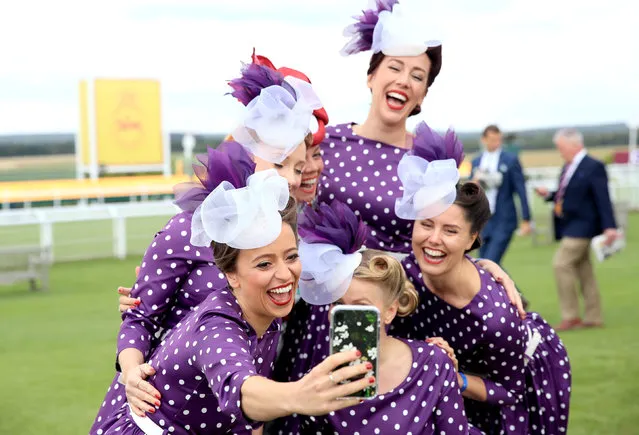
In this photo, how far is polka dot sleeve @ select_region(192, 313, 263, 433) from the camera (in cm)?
257

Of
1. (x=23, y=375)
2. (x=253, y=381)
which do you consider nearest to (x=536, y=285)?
(x=23, y=375)

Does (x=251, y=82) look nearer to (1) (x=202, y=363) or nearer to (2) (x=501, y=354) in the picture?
(1) (x=202, y=363)

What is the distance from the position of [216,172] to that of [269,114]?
71 cm

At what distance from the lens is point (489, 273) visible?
14.4ft

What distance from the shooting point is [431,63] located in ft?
14.8

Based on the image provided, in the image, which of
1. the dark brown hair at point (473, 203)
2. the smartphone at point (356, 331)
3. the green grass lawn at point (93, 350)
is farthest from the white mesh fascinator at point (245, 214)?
the green grass lawn at point (93, 350)

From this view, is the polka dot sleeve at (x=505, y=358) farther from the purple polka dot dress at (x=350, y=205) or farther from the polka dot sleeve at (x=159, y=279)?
the polka dot sleeve at (x=159, y=279)

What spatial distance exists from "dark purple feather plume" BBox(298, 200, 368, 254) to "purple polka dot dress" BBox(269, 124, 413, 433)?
503 millimetres

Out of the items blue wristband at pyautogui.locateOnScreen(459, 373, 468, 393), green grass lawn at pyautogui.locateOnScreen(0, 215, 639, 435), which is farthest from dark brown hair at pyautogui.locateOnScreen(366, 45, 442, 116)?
green grass lawn at pyautogui.locateOnScreen(0, 215, 639, 435)

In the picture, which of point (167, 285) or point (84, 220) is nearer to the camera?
point (167, 285)

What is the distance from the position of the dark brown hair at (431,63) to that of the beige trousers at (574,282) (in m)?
6.03

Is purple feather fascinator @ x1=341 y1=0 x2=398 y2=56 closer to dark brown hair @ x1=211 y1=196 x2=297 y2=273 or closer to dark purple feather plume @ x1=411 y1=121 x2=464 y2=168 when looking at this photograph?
dark purple feather plume @ x1=411 y1=121 x2=464 y2=168

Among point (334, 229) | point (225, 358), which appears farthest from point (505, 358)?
point (225, 358)

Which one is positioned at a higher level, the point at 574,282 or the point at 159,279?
the point at 159,279
